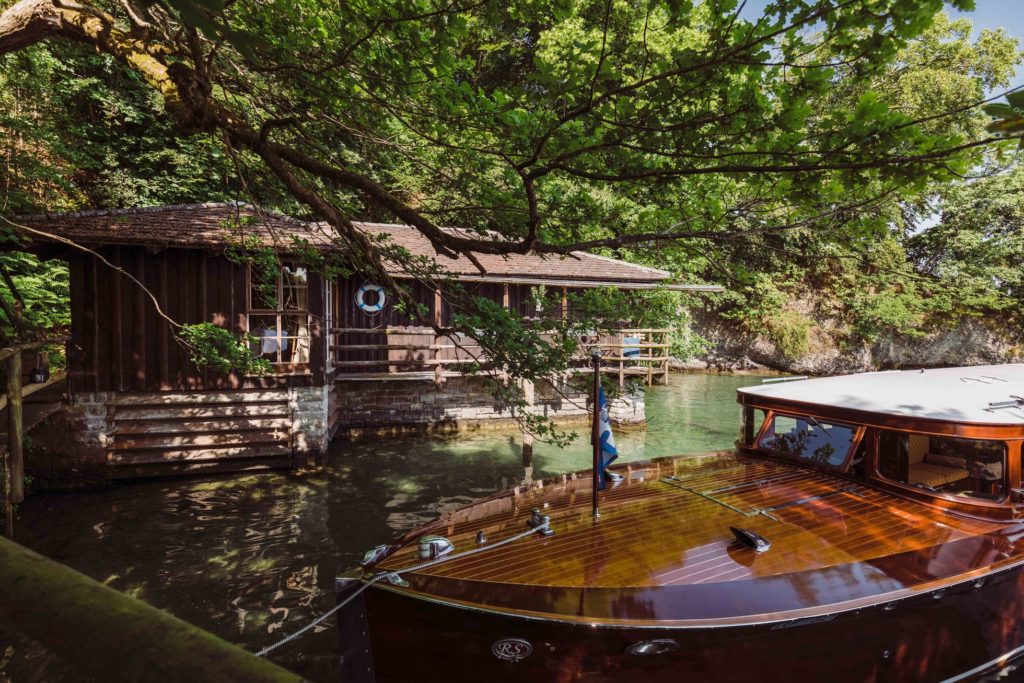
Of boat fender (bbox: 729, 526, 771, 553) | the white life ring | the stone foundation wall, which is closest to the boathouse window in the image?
the stone foundation wall

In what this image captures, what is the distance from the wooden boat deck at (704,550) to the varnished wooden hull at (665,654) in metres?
0.11

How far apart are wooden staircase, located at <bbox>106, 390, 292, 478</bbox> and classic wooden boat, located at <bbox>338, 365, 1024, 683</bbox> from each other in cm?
728

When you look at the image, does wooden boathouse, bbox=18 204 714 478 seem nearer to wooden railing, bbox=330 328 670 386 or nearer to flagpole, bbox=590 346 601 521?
wooden railing, bbox=330 328 670 386

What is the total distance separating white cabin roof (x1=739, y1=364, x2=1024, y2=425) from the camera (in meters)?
4.69

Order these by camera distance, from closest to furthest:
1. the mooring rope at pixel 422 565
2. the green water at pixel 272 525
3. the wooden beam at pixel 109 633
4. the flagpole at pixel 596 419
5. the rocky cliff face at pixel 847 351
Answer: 1. the wooden beam at pixel 109 633
2. the mooring rope at pixel 422 565
3. the flagpole at pixel 596 419
4. the green water at pixel 272 525
5. the rocky cliff face at pixel 847 351

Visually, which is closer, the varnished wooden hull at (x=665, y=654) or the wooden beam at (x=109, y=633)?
the wooden beam at (x=109, y=633)

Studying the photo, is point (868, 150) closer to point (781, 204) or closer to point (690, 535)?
point (781, 204)

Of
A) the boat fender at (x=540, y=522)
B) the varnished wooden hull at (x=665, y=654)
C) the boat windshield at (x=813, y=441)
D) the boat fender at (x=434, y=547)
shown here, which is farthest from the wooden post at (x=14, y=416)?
the boat windshield at (x=813, y=441)

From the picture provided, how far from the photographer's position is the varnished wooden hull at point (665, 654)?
3.15 m

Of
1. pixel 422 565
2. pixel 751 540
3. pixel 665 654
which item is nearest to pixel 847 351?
pixel 751 540

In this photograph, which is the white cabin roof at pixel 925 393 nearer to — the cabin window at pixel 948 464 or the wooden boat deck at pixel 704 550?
the cabin window at pixel 948 464

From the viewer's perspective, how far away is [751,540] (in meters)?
3.93

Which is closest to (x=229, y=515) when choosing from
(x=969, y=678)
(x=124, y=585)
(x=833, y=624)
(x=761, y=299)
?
(x=124, y=585)

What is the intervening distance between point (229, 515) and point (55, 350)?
8.87 metres
